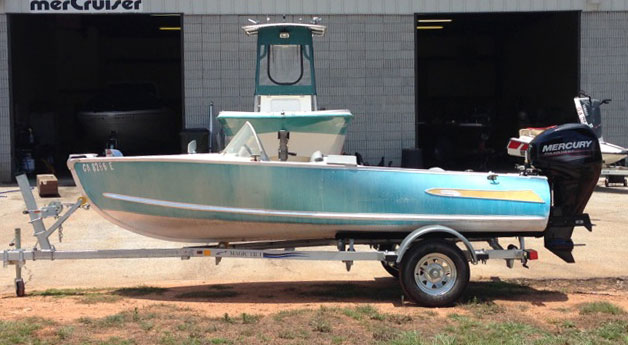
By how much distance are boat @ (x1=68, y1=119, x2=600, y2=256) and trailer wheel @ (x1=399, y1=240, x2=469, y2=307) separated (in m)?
0.27

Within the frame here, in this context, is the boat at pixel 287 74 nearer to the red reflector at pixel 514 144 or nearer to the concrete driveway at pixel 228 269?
the red reflector at pixel 514 144

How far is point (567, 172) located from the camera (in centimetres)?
862

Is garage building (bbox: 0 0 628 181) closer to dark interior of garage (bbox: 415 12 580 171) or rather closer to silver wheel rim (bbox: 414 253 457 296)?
dark interior of garage (bbox: 415 12 580 171)

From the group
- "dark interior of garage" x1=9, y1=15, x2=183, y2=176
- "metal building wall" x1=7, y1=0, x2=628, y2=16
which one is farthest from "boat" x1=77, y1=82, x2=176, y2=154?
"metal building wall" x1=7, y1=0, x2=628, y2=16

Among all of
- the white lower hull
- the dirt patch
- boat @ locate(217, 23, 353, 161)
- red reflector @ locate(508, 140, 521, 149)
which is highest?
boat @ locate(217, 23, 353, 161)

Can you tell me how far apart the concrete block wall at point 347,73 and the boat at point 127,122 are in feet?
12.8

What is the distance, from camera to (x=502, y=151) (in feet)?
89.7

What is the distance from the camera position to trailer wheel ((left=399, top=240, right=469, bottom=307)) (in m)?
8.07

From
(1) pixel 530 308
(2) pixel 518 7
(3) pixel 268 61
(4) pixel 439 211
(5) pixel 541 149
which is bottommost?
(1) pixel 530 308

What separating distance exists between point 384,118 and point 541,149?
12.0 meters

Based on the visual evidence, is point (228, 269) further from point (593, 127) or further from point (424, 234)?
point (593, 127)

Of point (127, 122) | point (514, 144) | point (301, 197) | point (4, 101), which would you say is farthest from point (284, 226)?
point (127, 122)

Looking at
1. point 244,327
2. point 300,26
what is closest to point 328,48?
point 300,26

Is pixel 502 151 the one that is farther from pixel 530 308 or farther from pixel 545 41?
pixel 530 308
